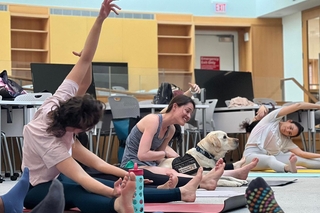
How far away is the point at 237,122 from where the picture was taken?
25.5 feet

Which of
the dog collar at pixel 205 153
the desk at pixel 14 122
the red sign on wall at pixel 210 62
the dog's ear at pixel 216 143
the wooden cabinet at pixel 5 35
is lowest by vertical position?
the dog collar at pixel 205 153

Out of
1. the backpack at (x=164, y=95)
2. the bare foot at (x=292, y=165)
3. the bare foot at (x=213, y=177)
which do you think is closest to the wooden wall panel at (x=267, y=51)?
the backpack at (x=164, y=95)

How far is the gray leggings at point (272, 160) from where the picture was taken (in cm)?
559

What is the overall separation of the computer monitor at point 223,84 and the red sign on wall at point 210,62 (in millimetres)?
3839

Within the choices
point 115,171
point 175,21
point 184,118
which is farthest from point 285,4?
point 115,171

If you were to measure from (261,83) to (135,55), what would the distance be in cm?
299

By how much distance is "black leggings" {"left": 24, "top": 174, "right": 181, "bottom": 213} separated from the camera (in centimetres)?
250

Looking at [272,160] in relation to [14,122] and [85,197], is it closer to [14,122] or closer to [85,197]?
[14,122]

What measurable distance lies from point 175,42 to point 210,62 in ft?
3.37

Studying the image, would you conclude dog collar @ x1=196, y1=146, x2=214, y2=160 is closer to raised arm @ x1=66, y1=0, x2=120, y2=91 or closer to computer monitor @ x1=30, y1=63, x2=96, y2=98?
raised arm @ x1=66, y1=0, x2=120, y2=91

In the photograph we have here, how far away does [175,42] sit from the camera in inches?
523

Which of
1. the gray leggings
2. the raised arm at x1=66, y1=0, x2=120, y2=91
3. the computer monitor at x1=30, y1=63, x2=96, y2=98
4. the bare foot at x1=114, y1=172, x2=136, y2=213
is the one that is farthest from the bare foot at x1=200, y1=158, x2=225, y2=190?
the computer monitor at x1=30, y1=63, x2=96, y2=98

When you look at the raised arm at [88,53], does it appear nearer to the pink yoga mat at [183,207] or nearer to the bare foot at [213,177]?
the pink yoga mat at [183,207]

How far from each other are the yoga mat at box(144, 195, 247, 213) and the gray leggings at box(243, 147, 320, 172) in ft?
8.80
